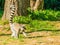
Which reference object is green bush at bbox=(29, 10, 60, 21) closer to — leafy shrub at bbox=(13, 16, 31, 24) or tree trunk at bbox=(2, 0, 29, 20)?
tree trunk at bbox=(2, 0, 29, 20)

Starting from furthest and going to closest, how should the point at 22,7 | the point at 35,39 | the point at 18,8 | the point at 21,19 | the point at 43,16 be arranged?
the point at 43,16 → the point at 22,7 → the point at 18,8 → the point at 21,19 → the point at 35,39

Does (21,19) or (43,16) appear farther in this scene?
(43,16)

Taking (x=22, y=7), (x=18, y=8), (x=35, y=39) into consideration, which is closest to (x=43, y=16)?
(x=22, y=7)

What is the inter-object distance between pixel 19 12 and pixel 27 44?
4422mm

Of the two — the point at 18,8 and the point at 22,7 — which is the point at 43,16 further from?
the point at 18,8

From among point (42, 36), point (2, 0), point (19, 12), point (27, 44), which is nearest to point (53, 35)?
point (42, 36)

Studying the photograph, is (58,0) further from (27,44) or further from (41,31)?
(27,44)

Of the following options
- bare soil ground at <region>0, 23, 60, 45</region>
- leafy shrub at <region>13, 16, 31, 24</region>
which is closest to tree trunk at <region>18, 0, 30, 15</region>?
leafy shrub at <region>13, 16, 31, 24</region>

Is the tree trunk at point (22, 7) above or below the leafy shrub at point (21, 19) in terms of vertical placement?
above

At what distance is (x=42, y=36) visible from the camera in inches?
380

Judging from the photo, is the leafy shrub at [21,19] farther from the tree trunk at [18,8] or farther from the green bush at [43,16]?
the green bush at [43,16]

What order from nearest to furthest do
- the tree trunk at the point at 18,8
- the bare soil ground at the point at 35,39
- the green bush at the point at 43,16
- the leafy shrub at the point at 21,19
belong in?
the bare soil ground at the point at 35,39 < the leafy shrub at the point at 21,19 < the tree trunk at the point at 18,8 < the green bush at the point at 43,16

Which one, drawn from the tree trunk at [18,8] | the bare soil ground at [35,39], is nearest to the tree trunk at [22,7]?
the tree trunk at [18,8]

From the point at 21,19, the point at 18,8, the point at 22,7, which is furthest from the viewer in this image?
the point at 22,7
